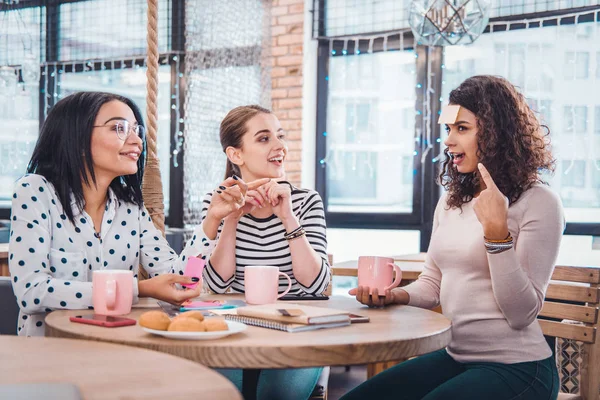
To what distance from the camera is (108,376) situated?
0.92 m

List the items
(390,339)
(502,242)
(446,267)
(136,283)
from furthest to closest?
(446,267), (136,283), (502,242), (390,339)

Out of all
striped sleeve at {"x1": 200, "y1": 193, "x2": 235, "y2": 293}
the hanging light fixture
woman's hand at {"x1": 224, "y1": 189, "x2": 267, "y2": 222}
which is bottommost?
striped sleeve at {"x1": 200, "y1": 193, "x2": 235, "y2": 293}

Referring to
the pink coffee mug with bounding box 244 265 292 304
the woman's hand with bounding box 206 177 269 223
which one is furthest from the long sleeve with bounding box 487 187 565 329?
the woman's hand with bounding box 206 177 269 223

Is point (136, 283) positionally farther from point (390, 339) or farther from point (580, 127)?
point (580, 127)

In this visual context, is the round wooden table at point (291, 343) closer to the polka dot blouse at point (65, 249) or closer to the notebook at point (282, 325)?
the notebook at point (282, 325)

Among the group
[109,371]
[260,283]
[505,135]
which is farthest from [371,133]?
[109,371]


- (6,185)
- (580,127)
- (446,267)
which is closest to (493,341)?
(446,267)

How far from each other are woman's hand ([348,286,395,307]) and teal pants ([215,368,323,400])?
0.27m

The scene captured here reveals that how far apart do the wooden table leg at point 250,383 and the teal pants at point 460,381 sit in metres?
0.23

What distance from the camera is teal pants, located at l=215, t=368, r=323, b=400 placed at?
176cm

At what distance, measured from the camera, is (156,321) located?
4.05ft

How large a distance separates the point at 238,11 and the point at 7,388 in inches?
191

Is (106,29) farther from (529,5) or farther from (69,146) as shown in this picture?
(69,146)

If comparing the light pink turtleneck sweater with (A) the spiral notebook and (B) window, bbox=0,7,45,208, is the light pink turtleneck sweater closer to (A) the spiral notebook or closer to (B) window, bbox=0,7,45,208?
(A) the spiral notebook
